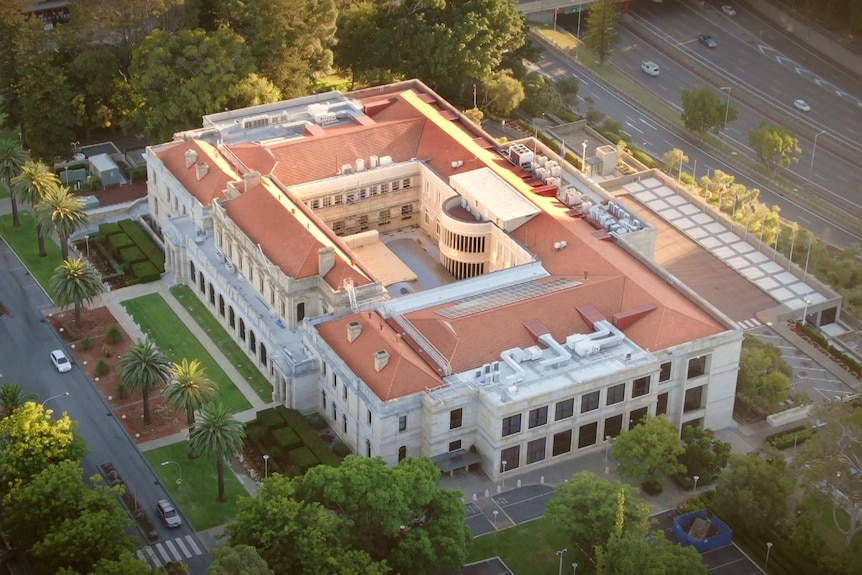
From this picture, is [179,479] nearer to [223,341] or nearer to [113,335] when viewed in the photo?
[223,341]

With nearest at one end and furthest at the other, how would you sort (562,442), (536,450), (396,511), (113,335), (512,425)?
1. (396,511)
2. (512,425)
3. (536,450)
4. (562,442)
5. (113,335)

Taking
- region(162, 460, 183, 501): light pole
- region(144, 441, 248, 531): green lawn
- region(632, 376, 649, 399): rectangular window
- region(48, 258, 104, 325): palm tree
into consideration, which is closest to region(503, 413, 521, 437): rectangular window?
region(632, 376, 649, 399): rectangular window

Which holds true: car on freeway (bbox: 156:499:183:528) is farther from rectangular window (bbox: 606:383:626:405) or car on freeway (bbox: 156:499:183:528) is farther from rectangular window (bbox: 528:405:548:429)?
rectangular window (bbox: 606:383:626:405)

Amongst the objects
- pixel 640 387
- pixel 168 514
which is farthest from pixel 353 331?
pixel 640 387

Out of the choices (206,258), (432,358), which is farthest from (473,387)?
(206,258)

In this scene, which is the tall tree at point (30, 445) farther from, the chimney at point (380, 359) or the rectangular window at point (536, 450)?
the rectangular window at point (536, 450)
